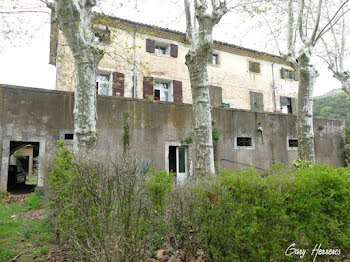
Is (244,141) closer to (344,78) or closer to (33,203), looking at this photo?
(344,78)

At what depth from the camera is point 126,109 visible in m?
10.7

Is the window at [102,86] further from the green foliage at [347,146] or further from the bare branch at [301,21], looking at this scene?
the green foliage at [347,146]

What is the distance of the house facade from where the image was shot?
14523 millimetres

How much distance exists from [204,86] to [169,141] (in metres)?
4.43

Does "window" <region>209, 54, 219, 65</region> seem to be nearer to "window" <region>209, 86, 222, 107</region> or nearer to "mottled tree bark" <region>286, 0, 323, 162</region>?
"window" <region>209, 86, 222, 107</region>

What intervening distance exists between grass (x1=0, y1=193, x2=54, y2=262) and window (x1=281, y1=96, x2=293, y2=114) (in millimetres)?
19026

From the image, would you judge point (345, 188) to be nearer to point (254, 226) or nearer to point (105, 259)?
point (254, 226)

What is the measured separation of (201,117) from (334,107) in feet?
116

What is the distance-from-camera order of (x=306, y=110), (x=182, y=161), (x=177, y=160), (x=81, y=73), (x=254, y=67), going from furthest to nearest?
(x=254, y=67)
(x=182, y=161)
(x=177, y=160)
(x=306, y=110)
(x=81, y=73)

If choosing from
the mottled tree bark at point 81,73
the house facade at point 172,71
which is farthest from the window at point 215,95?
the mottled tree bark at point 81,73

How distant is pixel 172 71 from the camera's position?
16531 mm

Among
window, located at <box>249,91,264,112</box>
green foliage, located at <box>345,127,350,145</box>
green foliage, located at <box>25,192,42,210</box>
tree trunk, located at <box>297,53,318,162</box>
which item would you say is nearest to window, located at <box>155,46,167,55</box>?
window, located at <box>249,91,264,112</box>

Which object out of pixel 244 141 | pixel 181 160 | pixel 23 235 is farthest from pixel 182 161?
pixel 23 235

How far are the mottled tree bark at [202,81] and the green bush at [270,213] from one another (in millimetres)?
4141
